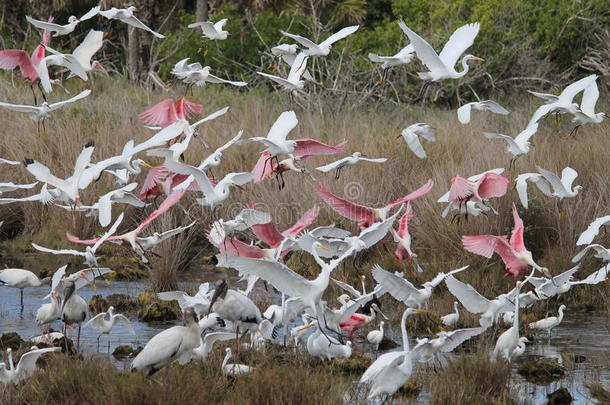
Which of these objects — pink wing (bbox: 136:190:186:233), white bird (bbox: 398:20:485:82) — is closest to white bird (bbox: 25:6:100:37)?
pink wing (bbox: 136:190:186:233)

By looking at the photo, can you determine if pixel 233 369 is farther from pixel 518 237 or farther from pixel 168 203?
pixel 518 237

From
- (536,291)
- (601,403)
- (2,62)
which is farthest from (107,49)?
(601,403)

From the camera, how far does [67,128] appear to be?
15.2 m

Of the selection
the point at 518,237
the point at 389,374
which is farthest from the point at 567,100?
the point at 389,374

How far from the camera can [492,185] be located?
10.3m

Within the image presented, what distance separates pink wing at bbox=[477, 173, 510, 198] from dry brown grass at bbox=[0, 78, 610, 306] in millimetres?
1076

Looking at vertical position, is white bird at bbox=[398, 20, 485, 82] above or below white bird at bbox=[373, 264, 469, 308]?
above

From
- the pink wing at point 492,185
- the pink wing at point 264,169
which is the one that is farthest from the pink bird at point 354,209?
the pink wing at point 264,169

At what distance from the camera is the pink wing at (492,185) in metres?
10.1

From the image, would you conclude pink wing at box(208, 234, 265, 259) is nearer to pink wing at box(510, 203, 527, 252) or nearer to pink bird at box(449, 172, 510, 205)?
pink bird at box(449, 172, 510, 205)

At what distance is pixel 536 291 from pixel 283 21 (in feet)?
51.6

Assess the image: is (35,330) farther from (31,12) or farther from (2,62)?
(31,12)

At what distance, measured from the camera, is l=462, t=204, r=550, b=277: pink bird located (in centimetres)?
966

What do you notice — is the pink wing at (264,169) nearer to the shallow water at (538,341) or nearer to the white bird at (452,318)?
the shallow water at (538,341)
